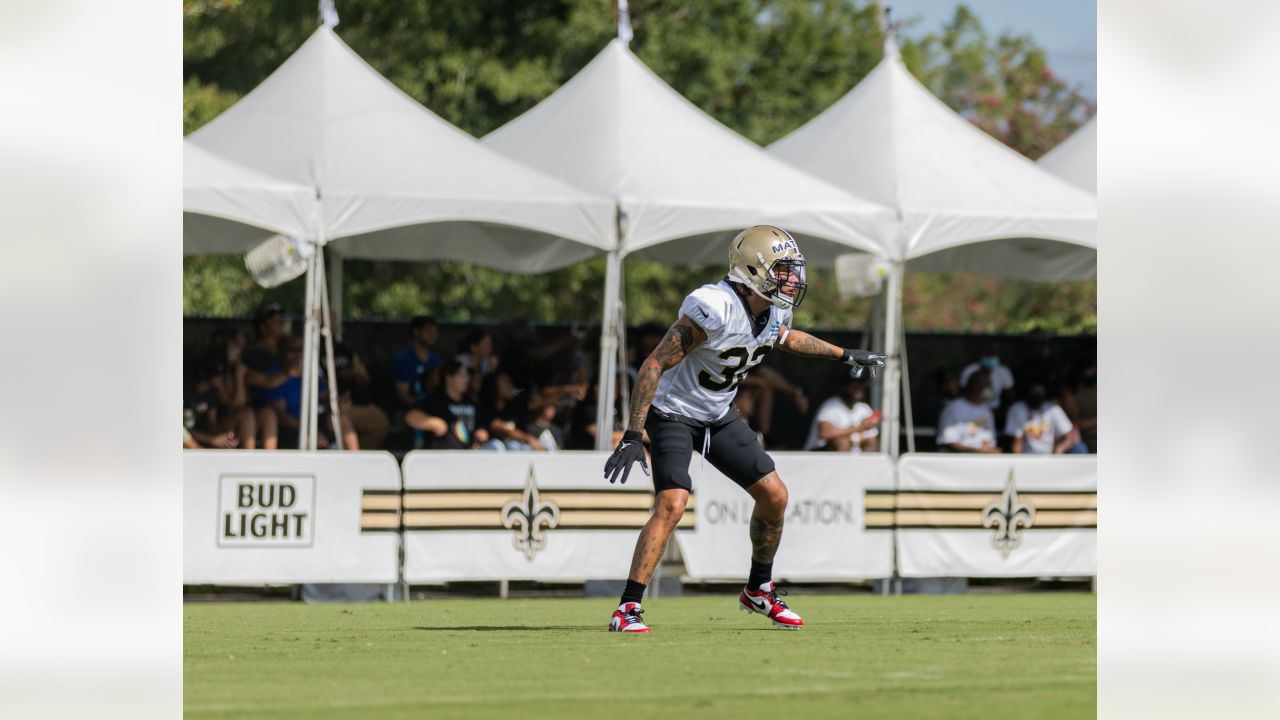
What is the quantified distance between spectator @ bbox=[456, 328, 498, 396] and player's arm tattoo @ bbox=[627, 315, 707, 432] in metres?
6.73

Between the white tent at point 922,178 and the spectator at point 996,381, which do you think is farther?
the spectator at point 996,381

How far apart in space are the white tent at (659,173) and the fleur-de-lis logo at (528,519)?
39.1 inches

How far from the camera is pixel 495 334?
18094 millimetres

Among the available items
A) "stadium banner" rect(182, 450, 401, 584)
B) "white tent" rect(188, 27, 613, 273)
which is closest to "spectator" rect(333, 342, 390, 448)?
"white tent" rect(188, 27, 613, 273)

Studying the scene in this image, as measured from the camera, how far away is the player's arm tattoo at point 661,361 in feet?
30.8

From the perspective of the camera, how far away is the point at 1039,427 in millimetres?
17766

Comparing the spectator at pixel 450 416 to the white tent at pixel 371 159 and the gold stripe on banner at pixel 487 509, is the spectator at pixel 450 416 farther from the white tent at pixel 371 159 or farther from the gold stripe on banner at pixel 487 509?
the white tent at pixel 371 159

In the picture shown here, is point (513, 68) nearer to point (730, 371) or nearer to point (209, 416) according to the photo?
point (209, 416)

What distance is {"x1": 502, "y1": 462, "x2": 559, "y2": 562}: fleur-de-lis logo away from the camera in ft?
47.7

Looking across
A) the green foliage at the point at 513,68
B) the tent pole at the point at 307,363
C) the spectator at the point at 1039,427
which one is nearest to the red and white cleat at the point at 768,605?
the tent pole at the point at 307,363

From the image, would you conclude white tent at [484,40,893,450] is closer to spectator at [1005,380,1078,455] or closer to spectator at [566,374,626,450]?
spectator at [566,374,626,450]

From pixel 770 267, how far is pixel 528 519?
5557 millimetres
